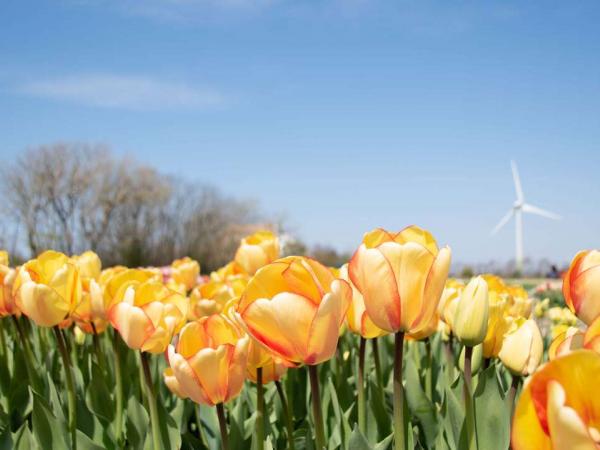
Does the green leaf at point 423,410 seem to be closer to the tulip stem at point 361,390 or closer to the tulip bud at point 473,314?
the tulip stem at point 361,390

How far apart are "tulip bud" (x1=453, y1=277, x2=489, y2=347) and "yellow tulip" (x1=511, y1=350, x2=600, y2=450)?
1.85 feet

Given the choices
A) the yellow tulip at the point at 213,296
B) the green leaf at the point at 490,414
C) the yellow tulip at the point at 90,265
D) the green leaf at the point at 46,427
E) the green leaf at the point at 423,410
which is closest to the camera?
the green leaf at the point at 490,414

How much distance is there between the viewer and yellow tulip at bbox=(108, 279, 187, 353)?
1.51 m

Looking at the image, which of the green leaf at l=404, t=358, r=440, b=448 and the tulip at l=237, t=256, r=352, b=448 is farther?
the green leaf at l=404, t=358, r=440, b=448

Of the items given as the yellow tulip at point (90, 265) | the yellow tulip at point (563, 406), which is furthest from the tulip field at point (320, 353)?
the yellow tulip at point (90, 265)

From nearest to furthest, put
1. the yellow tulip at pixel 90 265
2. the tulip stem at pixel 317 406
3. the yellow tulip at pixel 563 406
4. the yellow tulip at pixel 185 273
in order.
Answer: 1. the yellow tulip at pixel 563 406
2. the tulip stem at pixel 317 406
3. the yellow tulip at pixel 90 265
4. the yellow tulip at pixel 185 273

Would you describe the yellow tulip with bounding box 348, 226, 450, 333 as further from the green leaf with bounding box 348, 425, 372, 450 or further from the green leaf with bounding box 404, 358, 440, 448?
the green leaf with bounding box 404, 358, 440, 448

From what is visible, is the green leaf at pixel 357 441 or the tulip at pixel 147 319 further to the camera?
the tulip at pixel 147 319

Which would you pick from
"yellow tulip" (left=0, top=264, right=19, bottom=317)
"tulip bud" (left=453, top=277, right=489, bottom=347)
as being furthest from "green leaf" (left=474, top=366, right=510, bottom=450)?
"yellow tulip" (left=0, top=264, right=19, bottom=317)

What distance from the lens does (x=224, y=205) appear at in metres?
46.1

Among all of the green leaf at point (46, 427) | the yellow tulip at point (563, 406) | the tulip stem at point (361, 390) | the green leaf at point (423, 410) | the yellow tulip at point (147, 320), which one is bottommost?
the green leaf at point (423, 410)

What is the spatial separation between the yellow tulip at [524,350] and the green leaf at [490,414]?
0.14 ft

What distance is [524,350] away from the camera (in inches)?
54.1

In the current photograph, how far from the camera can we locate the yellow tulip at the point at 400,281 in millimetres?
1060
